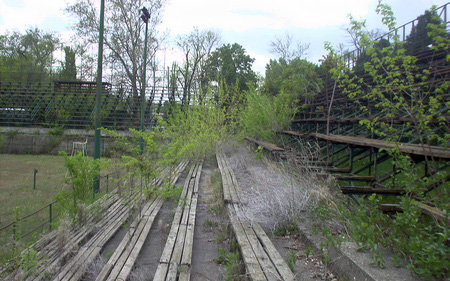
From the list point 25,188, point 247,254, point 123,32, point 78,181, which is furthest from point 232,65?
point 247,254

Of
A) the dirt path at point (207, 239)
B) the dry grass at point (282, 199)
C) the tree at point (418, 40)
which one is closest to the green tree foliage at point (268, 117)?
the tree at point (418, 40)

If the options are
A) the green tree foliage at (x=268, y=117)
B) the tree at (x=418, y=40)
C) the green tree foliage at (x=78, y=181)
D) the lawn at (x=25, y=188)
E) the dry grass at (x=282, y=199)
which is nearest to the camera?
the dry grass at (x=282, y=199)

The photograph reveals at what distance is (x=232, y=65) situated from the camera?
143ft

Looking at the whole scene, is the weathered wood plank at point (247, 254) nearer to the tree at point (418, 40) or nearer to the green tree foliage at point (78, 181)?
the green tree foliage at point (78, 181)

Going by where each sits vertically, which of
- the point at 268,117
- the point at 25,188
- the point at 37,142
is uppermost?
the point at 268,117

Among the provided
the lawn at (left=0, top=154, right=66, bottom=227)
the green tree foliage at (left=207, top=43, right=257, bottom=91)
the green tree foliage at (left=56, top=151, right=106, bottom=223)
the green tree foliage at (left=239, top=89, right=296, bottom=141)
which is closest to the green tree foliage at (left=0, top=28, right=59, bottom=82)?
the green tree foliage at (left=207, top=43, right=257, bottom=91)

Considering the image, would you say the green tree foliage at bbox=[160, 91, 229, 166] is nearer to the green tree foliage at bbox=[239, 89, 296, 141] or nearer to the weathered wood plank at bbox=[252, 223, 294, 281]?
the green tree foliage at bbox=[239, 89, 296, 141]

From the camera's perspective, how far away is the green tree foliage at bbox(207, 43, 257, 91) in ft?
136

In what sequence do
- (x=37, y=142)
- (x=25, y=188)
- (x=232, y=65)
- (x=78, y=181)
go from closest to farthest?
(x=78, y=181), (x=25, y=188), (x=37, y=142), (x=232, y=65)

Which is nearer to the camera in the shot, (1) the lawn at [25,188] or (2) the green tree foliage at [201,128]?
(1) the lawn at [25,188]

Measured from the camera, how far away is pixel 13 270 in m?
3.87

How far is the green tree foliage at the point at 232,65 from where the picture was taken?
41.3 meters

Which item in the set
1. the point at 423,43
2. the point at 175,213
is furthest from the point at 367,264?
the point at 423,43

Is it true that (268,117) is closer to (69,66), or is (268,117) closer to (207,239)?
(207,239)
